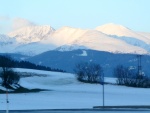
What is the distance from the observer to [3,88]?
3118 inches

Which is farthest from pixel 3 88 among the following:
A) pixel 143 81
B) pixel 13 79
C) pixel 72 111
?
pixel 72 111

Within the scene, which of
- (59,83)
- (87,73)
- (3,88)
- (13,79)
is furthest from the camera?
(87,73)

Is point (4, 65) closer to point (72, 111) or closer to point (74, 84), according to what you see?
point (74, 84)

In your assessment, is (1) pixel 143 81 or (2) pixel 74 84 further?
(1) pixel 143 81

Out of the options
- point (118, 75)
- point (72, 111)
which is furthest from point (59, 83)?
point (72, 111)

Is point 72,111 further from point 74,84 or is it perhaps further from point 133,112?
point 74,84

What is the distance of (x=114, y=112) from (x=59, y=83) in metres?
66.1

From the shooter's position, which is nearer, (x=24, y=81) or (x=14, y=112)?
(x=14, y=112)

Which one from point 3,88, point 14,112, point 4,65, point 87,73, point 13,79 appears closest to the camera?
point 14,112

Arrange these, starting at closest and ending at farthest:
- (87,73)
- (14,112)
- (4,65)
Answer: (14,112) → (4,65) → (87,73)

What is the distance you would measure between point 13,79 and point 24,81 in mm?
17475

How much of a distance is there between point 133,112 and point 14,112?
7864 millimetres

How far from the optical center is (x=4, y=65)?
94.8m

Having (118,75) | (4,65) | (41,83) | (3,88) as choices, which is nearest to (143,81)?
(118,75)
